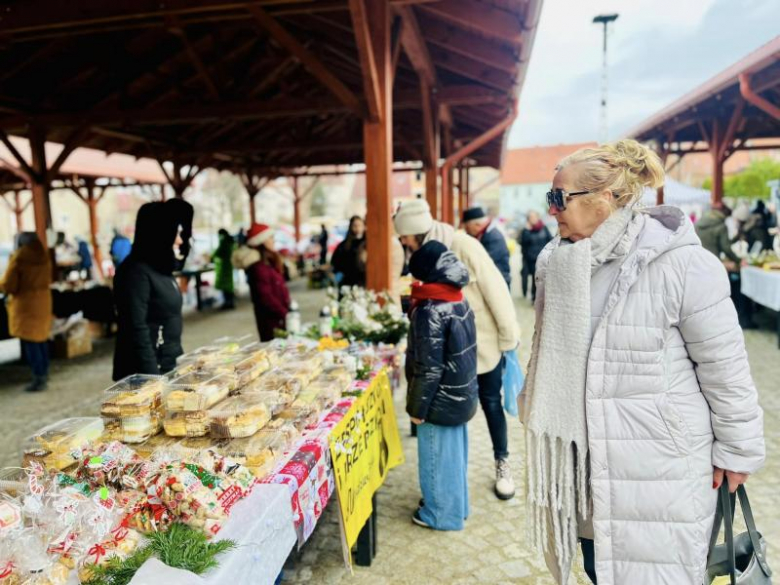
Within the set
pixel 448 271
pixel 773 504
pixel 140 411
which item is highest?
pixel 448 271

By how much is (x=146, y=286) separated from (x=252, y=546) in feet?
6.74

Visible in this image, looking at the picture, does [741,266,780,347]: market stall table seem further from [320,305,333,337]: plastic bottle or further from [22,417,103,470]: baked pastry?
[22,417,103,470]: baked pastry

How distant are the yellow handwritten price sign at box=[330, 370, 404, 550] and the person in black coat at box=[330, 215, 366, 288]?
152 inches

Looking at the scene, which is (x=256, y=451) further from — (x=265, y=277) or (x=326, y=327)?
(x=265, y=277)

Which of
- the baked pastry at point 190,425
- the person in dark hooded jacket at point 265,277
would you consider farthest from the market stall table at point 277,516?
the person in dark hooded jacket at point 265,277

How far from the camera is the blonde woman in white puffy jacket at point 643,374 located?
1.54 metres

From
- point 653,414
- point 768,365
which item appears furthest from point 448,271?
point 768,365

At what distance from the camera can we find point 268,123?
1163cm

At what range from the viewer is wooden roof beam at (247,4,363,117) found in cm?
461

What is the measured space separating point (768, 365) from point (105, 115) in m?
8.84

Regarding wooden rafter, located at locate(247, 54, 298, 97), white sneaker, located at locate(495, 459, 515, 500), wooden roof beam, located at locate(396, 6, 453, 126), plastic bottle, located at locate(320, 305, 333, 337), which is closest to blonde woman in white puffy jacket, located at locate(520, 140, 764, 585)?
white sneaker, located at locate(495, 459, 515, 500)

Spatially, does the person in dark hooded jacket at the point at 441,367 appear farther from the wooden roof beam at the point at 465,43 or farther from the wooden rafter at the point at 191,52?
the wooden roof beam at the point at 465,43

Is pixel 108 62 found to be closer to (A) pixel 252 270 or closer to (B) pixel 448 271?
(A) pixel 252 270

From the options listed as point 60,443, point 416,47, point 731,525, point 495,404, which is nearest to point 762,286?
point 416,47
